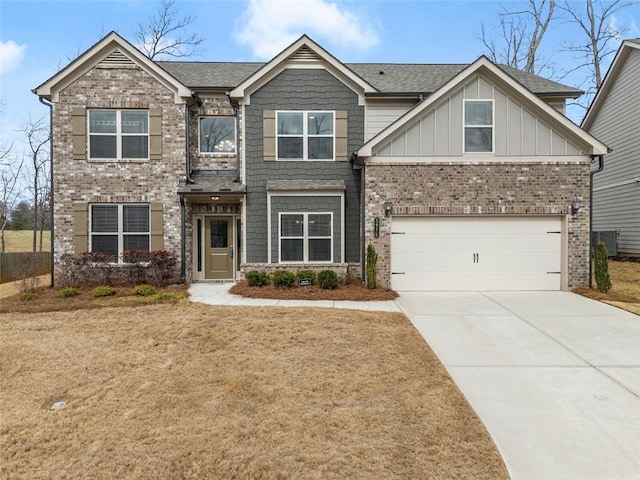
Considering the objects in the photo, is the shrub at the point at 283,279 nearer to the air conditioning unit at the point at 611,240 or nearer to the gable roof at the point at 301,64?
the gable roof at the point at 301,64

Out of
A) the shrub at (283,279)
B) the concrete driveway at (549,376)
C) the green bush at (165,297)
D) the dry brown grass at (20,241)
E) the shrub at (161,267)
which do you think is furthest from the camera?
the dry brown grass at (20,241)

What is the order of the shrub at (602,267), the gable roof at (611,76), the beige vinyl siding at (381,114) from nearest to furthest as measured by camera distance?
the shrub at (602,267), the beige vinyl siding at (381,114), the gable roof at (611,76)

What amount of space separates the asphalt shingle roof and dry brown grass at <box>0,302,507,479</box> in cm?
848

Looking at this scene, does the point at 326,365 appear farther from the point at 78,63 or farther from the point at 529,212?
the point at 78,63

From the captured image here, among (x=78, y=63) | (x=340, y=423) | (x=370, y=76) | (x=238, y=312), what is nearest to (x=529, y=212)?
(x=370, y=76)

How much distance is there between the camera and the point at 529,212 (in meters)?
9.74

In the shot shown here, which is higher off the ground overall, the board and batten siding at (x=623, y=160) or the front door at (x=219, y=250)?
the board and batten siding at (x=623, y=160)

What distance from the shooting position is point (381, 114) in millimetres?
11352

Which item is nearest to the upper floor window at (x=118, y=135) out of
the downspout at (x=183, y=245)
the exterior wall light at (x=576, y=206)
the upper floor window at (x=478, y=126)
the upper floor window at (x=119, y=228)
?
the upper floor window at (x=119, y=228)

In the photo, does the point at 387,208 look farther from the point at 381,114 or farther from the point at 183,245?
the point at 183,245

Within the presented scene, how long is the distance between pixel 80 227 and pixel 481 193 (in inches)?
456

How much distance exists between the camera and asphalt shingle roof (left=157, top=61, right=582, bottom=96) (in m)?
11.7

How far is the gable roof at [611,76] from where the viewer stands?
1476cm

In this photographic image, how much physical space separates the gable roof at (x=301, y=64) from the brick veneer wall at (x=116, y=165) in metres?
2.12
